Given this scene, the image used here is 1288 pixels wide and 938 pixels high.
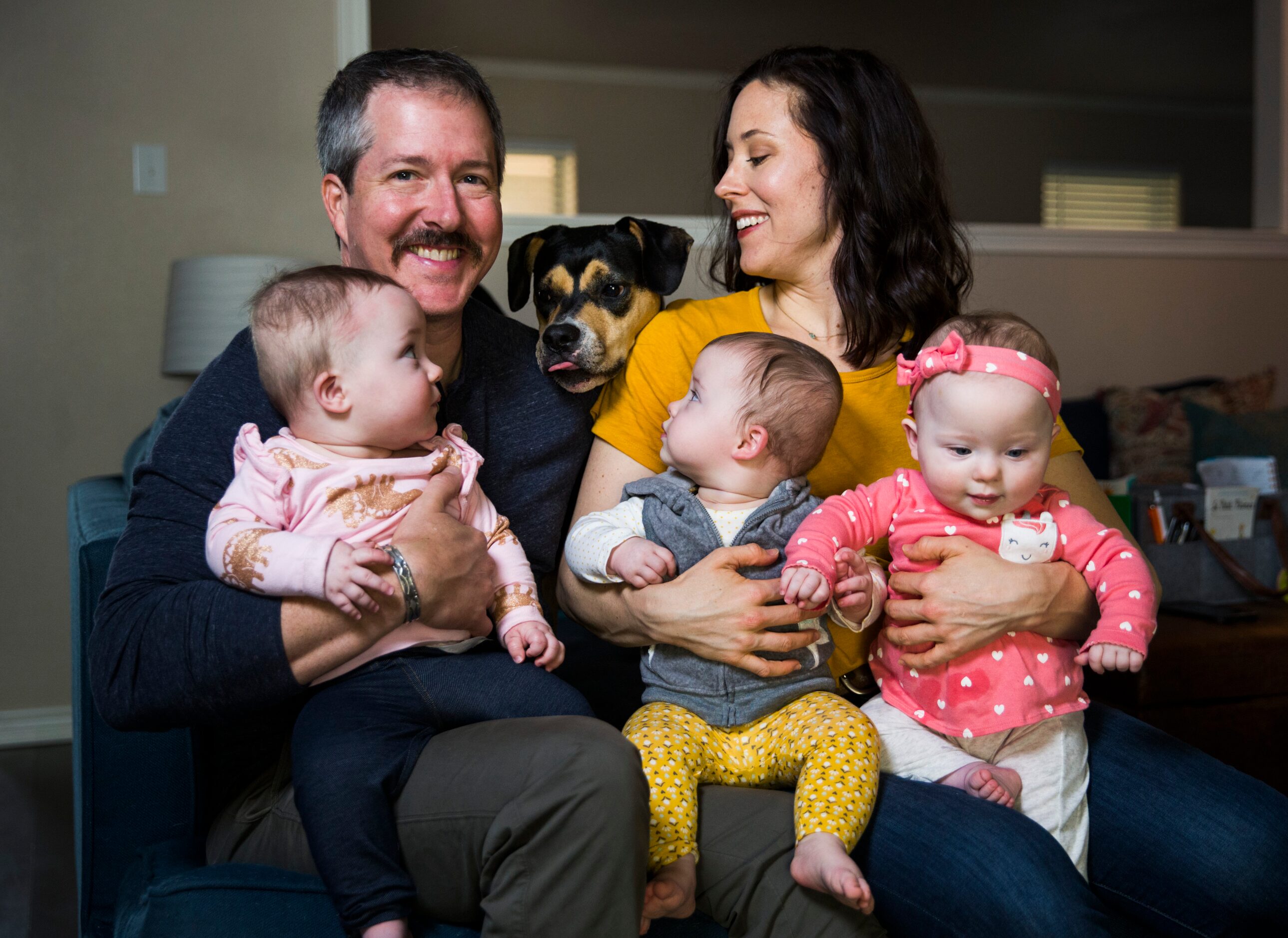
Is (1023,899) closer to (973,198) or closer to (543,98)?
(543,98)

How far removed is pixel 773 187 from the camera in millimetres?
1602

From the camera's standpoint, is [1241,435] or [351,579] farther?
[1241,435]

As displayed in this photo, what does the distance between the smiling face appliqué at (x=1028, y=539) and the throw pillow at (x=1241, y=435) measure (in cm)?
229

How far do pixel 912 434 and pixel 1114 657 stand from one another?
38 cm

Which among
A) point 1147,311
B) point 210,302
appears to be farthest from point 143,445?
point 1147,311

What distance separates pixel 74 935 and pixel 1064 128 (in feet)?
29.8

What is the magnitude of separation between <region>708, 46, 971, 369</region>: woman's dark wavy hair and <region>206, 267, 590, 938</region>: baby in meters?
0.72

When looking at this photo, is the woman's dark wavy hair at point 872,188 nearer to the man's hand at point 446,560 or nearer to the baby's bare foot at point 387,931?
the man's hand at point 446,560

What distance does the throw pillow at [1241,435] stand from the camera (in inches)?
128

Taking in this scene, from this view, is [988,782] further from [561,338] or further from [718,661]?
[561,338]

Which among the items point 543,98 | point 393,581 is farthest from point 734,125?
point 543,98

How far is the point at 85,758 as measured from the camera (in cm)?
134

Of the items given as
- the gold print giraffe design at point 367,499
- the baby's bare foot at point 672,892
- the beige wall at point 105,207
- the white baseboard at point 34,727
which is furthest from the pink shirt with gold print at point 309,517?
the white baseboard at point 34,727

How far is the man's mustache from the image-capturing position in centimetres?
140
